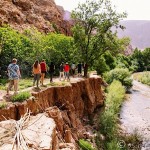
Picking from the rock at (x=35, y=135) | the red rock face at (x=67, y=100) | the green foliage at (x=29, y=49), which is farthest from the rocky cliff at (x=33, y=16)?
the rock at (x=35, y=135)

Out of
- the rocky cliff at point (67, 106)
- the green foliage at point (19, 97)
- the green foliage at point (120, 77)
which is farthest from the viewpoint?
the green foliage at point (120, 77)

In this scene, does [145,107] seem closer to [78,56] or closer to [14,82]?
[78,56]

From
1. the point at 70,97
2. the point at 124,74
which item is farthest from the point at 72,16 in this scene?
the point at 124,74

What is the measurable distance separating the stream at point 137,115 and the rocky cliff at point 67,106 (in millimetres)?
4563

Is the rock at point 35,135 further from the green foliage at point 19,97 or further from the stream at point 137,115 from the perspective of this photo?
the stream at point 137,115

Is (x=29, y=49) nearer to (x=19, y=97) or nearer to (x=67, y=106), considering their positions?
(x=67, y=106)

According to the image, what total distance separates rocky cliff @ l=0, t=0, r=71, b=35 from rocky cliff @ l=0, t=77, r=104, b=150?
2443 cm

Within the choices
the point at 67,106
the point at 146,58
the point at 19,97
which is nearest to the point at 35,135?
the point at 19,97

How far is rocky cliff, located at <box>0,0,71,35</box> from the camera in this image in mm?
58938

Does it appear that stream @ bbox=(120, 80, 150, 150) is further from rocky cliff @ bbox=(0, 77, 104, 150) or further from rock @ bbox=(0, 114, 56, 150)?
rock @ bbox=(0, 114, 56, 150)

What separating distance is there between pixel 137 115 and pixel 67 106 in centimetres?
1820

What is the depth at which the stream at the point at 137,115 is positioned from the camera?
33.3 meters

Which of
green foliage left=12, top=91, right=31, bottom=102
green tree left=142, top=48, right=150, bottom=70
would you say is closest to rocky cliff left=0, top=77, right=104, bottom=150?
green foliage left=12, top=91, right=31, bottom=102

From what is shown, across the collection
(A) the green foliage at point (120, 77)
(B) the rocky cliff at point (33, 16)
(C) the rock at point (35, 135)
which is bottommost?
(A) the green foliage at point (120, 77)
